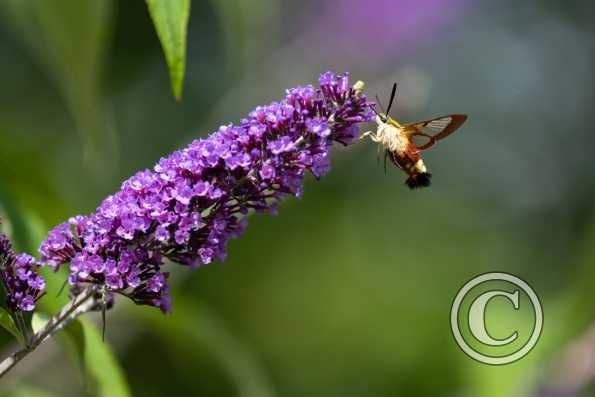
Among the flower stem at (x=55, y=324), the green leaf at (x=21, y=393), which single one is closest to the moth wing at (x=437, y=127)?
the flower stem at (x=55, y=324)

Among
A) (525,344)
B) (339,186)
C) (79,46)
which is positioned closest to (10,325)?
(79,46)

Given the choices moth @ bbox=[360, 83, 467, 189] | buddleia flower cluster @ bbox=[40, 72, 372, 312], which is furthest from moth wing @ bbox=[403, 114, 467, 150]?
buddleia flower cluster @ bbox=[40, 72, 372, 312]

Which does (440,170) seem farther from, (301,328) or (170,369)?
(170,369)

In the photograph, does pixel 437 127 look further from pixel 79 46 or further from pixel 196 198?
pixel 79 46

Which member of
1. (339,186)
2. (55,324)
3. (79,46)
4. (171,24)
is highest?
(339,186)

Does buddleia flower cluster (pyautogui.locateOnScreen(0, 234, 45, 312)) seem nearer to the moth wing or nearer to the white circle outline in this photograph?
the moth wing

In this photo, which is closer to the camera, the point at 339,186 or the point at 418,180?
the point at 418,180
